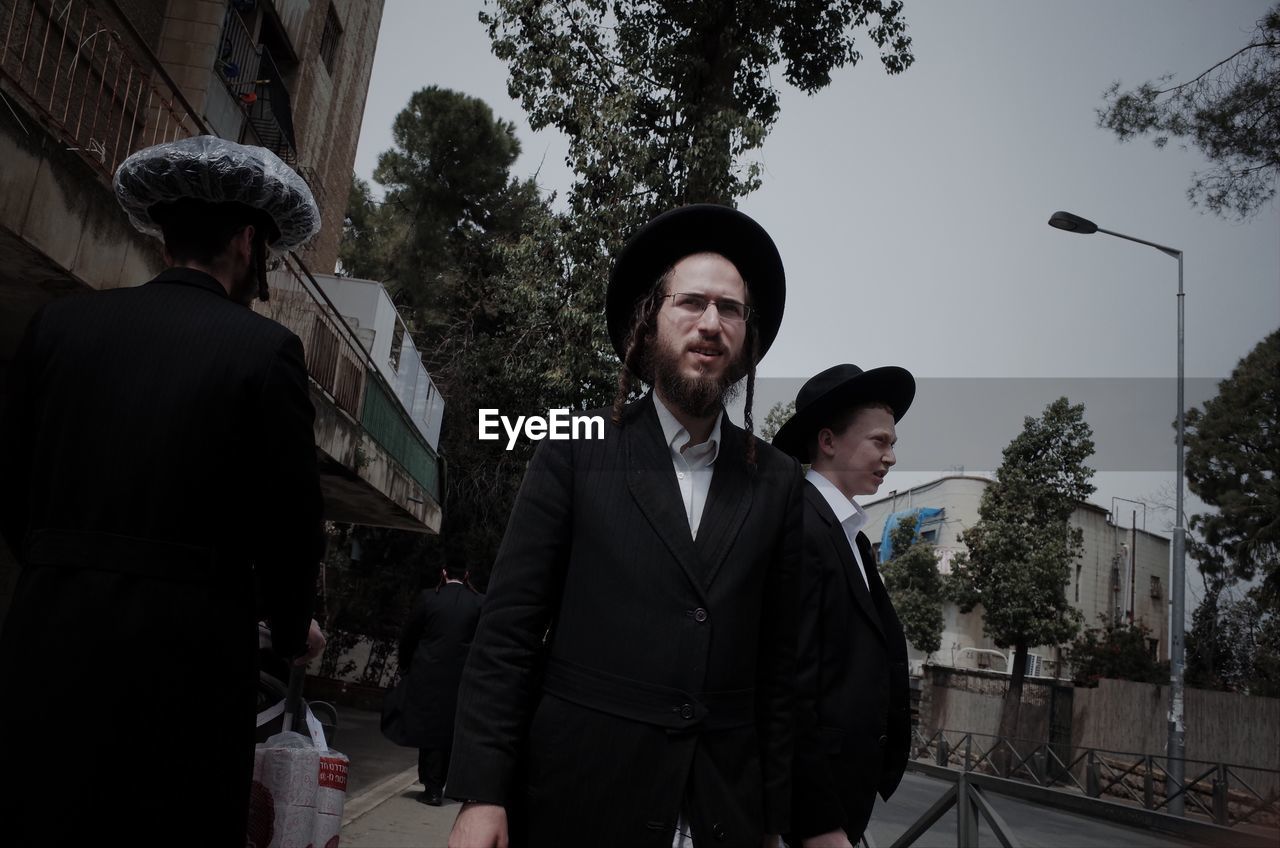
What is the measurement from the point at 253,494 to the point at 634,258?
1084 millimetres

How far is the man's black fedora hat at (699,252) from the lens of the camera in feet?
8.13

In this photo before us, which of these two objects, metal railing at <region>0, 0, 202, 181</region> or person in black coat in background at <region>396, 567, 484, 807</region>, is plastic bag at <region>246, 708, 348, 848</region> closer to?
metal railing at <region>0, 0, 202, 181</region>

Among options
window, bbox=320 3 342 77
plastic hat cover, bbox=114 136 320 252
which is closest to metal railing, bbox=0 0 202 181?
plastic hat cover, bbox=114 136 320 252

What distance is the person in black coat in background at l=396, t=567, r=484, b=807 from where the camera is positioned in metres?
7.89

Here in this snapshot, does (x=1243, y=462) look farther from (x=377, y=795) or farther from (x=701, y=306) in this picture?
(x=701, y=306)

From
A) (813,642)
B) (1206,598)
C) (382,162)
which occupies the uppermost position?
(382,162)

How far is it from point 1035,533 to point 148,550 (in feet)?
106

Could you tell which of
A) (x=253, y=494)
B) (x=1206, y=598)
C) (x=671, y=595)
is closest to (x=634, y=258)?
(x=671, y=595)

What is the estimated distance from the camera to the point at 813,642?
→ 262cm

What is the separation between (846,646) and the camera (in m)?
2.97

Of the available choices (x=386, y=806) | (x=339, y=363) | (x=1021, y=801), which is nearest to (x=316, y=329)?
(x=339, y=363)

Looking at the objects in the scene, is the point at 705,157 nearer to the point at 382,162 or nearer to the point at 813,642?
the point at 813,642

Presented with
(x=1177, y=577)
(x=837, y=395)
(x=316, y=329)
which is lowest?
(x=837, y=395)

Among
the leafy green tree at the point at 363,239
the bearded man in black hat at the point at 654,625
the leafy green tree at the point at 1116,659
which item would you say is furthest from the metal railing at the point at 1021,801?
the leafy green tree at the point at 363,239
